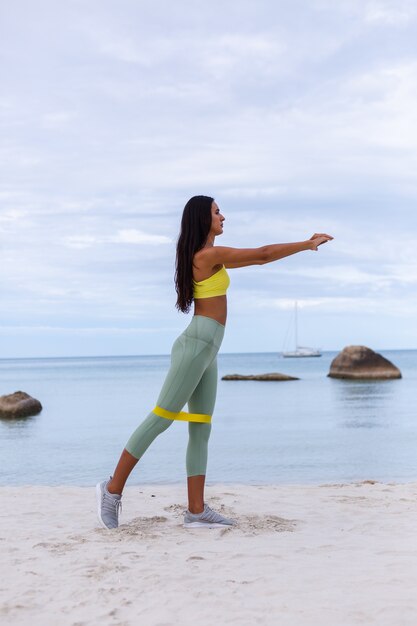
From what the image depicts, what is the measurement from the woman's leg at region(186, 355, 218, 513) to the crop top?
44 cm

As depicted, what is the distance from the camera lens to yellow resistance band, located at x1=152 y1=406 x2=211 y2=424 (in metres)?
4.80

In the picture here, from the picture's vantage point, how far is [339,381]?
1829 inches

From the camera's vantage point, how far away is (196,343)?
4738 millimetres

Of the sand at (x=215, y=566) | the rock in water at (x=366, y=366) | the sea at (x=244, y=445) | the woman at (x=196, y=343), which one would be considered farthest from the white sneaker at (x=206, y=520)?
the rock in water at (x=366, y=366)

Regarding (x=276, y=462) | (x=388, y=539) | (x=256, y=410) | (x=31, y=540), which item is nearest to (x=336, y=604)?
(x=388, y=539)

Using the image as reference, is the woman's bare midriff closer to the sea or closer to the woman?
the woman

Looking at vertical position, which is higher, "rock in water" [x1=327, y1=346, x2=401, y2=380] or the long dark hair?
the long dark hair

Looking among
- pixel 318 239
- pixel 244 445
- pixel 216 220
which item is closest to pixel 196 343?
pixel 216 220

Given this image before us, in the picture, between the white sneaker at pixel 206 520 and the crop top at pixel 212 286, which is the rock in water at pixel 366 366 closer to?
the white sneaker at pixel 206 520

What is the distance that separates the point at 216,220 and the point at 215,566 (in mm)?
2212

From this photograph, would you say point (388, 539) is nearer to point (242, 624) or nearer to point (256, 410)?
point (242, 624)

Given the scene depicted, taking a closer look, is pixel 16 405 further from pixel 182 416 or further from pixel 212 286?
pixel 212 286

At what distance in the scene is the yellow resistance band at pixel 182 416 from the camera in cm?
480

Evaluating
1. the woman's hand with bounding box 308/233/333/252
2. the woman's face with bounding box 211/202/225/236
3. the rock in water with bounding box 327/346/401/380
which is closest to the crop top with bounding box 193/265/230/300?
the woman's face with bounding box 211/202/225/236
